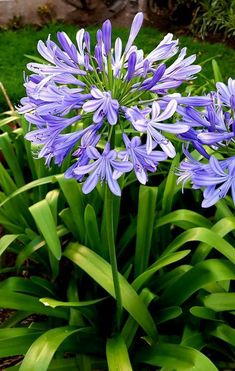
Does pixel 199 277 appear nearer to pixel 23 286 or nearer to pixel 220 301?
pixel 220 301

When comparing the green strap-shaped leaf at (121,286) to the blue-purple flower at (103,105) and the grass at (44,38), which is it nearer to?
the blue-purple flower at (103,105)

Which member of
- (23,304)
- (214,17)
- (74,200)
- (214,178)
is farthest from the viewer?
(214,17)

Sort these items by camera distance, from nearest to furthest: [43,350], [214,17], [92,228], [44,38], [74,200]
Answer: [43,350] < [92,228] < [74,200] < [44,38] < [214,17]

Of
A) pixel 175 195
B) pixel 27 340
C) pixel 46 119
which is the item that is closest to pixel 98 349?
pixel 27 340

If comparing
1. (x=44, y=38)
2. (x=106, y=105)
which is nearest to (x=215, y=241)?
(x=106, y=105)

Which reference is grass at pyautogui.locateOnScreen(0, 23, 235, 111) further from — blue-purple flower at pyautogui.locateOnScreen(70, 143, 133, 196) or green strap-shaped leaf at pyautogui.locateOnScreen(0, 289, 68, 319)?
blue-purple flower at pyautogui.locateOnScreen(70, 143, 133, 196)

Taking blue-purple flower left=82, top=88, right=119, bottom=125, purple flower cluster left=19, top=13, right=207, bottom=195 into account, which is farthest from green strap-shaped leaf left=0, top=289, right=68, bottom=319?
blue-purple flower left=82, top=88, right=119, bottom=125
